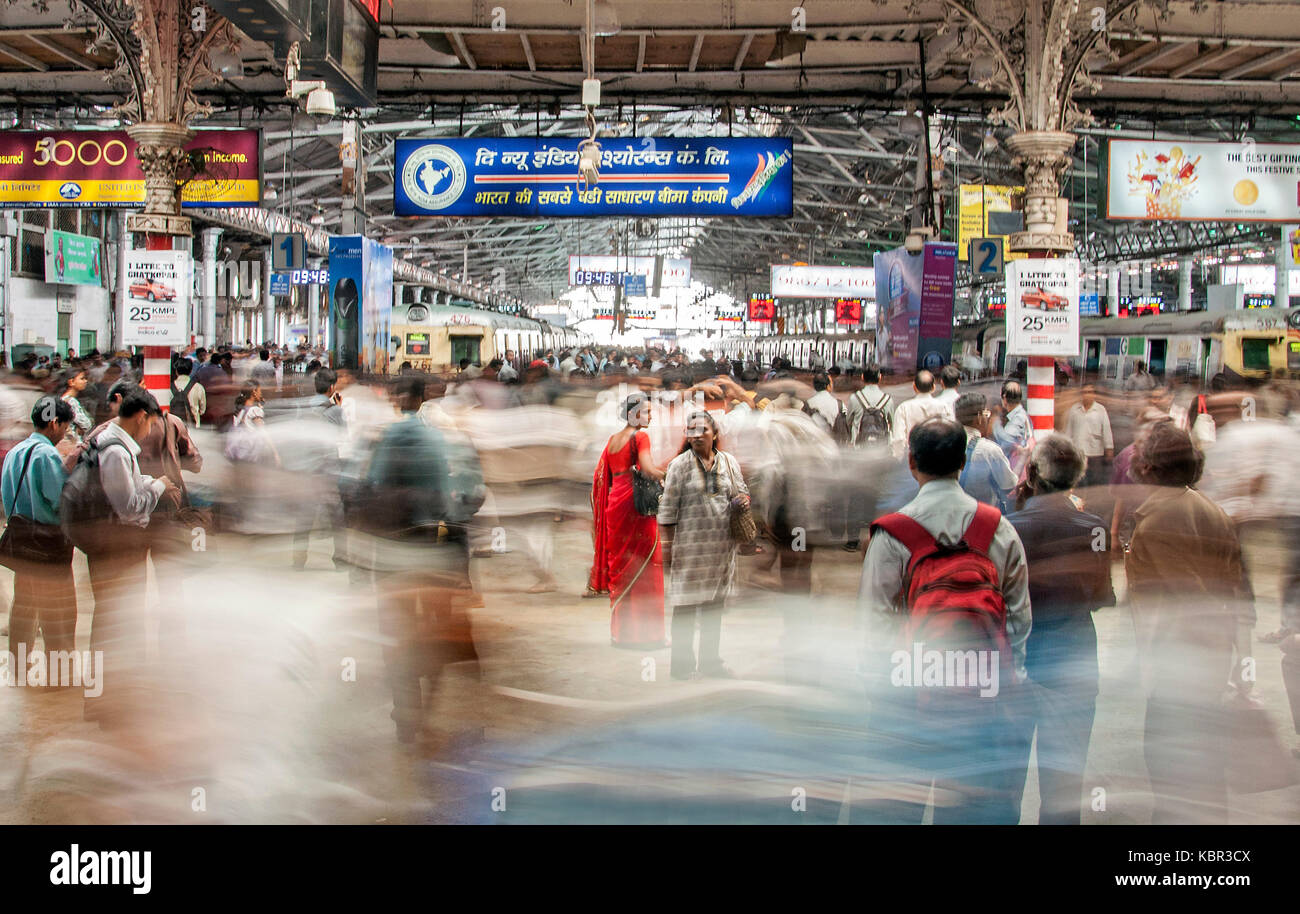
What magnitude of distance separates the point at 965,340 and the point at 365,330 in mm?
21785

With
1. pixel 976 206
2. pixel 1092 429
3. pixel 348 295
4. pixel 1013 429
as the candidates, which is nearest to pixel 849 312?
pixel 976 206

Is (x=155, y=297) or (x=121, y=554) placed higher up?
(x=155, y=297)

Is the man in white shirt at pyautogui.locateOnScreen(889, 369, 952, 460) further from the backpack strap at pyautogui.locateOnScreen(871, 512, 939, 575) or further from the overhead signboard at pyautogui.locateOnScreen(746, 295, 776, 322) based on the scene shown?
the overhead signboard at pyautogui.locateOnScreen(746, 295, 776, 322)

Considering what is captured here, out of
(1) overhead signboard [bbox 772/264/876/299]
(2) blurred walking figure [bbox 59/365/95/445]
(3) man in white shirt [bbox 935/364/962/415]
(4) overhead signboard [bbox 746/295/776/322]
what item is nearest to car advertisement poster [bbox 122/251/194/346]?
(2) blurred walking figure [bbox 59/365/95/445]

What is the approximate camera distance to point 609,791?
4422 mm

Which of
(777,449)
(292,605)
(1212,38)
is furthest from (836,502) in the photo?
(1212,38)

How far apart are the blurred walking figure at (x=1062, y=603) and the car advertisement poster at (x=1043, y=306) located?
18.7 ft

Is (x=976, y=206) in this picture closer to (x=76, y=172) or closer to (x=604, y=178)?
(x=604, y=178)

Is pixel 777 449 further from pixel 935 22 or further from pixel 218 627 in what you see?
pixel 935 22

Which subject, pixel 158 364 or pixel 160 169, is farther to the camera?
pixel 158 364

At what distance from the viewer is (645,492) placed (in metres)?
6.54

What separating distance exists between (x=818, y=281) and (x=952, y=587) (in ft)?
87.2

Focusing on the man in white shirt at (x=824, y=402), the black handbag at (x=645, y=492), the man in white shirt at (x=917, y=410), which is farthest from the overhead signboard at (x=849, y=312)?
the black handbag at (x=645, y=492)
